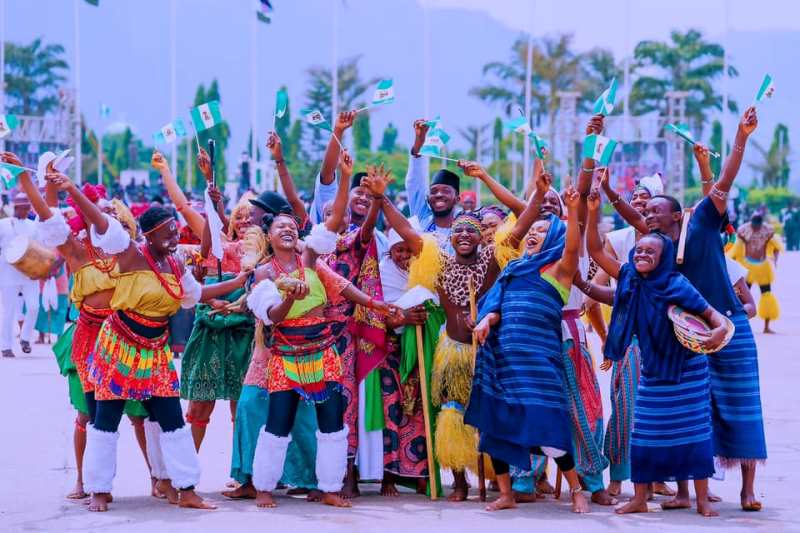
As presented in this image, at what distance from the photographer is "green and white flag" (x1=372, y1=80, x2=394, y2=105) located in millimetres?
9281

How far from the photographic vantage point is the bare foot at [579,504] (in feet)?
26.2

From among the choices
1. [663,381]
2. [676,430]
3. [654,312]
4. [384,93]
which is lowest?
[676,430]

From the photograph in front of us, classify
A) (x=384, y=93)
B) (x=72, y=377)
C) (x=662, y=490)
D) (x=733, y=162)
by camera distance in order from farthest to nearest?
(x=384, y=93) < (x=662, y=490) < (x=72, y=377) < (x=733, y=162)

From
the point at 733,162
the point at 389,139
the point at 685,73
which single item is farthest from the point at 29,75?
the point at 733,162

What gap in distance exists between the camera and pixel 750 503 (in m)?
8.04

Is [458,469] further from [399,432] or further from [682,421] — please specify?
[682,421]

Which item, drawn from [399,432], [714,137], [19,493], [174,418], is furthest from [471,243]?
[714,137]

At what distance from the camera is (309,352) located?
8.16 m

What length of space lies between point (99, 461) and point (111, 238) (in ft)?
4.27

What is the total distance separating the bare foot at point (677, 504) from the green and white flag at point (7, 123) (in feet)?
15.3

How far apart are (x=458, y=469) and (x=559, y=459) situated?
64 centimetres

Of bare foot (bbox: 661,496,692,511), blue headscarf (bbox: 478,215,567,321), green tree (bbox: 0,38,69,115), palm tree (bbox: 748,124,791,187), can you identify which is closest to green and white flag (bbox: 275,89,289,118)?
blue headscarf (bbox: 478,215,567,321)

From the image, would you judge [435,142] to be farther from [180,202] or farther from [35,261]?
[35,261]

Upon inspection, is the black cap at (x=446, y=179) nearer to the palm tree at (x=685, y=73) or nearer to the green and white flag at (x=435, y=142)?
the green and white flag at (x=435, y=142)
